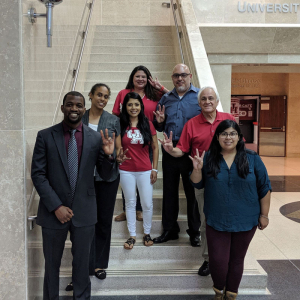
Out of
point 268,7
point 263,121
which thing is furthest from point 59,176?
point 263,121

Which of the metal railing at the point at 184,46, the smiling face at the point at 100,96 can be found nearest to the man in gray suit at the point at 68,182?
the smiling face at the point at 100,96

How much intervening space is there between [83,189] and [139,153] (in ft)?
2.95

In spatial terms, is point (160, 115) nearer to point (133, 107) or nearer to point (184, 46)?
point (133, 107)

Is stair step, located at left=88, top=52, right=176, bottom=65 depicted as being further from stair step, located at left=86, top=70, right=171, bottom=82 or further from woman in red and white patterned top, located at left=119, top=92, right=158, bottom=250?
woman in red and white patterned top, located at left=119, top=92, right=158, bottom=250

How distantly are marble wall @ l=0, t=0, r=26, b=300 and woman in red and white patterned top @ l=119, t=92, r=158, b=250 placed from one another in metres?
1.02

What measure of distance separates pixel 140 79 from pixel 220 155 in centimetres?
129

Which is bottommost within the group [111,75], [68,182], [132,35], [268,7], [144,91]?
[68,182]

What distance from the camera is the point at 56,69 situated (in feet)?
12.0

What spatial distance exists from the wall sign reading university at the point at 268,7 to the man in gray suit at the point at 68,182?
5.79 metres

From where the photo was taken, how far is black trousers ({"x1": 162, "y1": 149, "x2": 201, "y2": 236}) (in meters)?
3.38

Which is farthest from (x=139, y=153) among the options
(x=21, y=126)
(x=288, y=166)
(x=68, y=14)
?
(x=288, y=166)

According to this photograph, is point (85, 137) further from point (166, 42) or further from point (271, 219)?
point (166, 42)

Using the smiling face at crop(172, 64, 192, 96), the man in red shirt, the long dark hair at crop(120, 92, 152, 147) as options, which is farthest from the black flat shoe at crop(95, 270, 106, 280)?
the smiling face at crop(172, 64, 192, 96)

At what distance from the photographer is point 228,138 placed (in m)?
2.73
